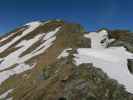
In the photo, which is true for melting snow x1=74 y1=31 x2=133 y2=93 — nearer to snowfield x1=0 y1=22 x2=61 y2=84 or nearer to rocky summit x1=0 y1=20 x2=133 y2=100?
rocky summit x1=0 y1=20 x2=133 y2=100

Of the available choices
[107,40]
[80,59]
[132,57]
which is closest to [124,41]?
[107,40]

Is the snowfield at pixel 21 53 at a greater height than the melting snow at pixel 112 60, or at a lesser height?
lesser

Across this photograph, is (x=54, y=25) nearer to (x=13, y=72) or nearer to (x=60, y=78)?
(x=13, y=72)

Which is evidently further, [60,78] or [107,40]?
[107,40]

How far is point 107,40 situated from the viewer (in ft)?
188

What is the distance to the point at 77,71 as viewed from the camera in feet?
129

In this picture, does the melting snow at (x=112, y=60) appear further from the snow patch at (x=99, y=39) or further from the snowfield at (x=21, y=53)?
the snowfield at (x=21, y=53)

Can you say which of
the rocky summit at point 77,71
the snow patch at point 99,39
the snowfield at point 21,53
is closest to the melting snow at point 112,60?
the rocky summit at point 77,71

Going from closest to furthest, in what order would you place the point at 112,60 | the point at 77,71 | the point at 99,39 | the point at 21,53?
the point at 77,71
the point at 112,60
the point at 99,39
the point at 21,53

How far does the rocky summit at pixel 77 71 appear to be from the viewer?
1442 inches

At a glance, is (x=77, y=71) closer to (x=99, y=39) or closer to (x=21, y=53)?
(x=99, y=39)

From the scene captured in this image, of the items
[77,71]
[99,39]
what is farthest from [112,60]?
[99,39]

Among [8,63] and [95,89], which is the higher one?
[95,89]

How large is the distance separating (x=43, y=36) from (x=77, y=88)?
139 feet
